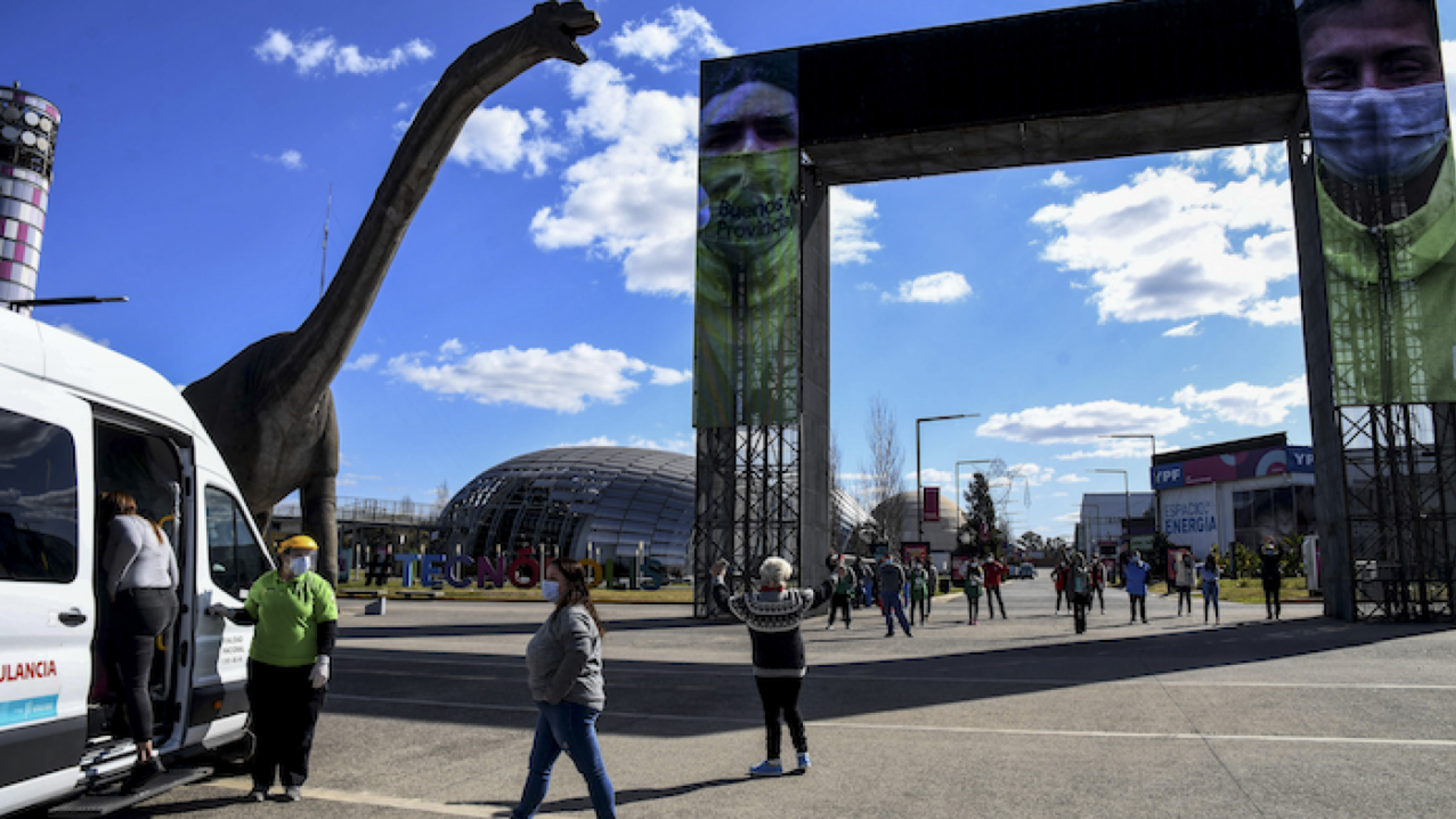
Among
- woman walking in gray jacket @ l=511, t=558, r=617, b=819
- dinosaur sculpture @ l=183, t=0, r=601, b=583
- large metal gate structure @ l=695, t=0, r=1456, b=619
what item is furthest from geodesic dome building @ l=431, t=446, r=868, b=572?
woman walking in gray jacket @ l=511, t=558, r=617, b=819

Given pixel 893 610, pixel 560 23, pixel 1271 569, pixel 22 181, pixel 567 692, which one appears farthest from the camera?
pixel 22 181

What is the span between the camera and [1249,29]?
22.5 m

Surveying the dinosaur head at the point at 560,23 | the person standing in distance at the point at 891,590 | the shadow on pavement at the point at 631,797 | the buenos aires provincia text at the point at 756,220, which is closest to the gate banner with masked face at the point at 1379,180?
the person standing in distance at the point at 891,590

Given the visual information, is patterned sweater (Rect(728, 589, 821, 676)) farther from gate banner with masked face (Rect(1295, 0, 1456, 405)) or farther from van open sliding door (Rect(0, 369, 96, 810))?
gate banner with masked face (Rect(1295, 0, 1456, 405))

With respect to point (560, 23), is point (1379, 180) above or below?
above

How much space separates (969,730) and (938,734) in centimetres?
38

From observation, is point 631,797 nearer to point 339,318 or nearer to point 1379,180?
point 339,318

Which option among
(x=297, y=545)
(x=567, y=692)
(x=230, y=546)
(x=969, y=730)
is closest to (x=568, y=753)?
(x=567, y=692)

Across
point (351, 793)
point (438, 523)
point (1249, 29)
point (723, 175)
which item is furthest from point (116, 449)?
point (438, 523)

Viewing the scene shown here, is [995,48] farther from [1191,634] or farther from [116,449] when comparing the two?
[116,449]

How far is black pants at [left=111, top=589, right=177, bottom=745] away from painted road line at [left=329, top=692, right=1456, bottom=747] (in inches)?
176

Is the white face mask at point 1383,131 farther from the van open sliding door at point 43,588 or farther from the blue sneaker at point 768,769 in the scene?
the van open sliding door at point 43,588

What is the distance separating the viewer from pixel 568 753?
502 cm

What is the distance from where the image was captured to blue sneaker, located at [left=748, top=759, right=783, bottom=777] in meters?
6.92
